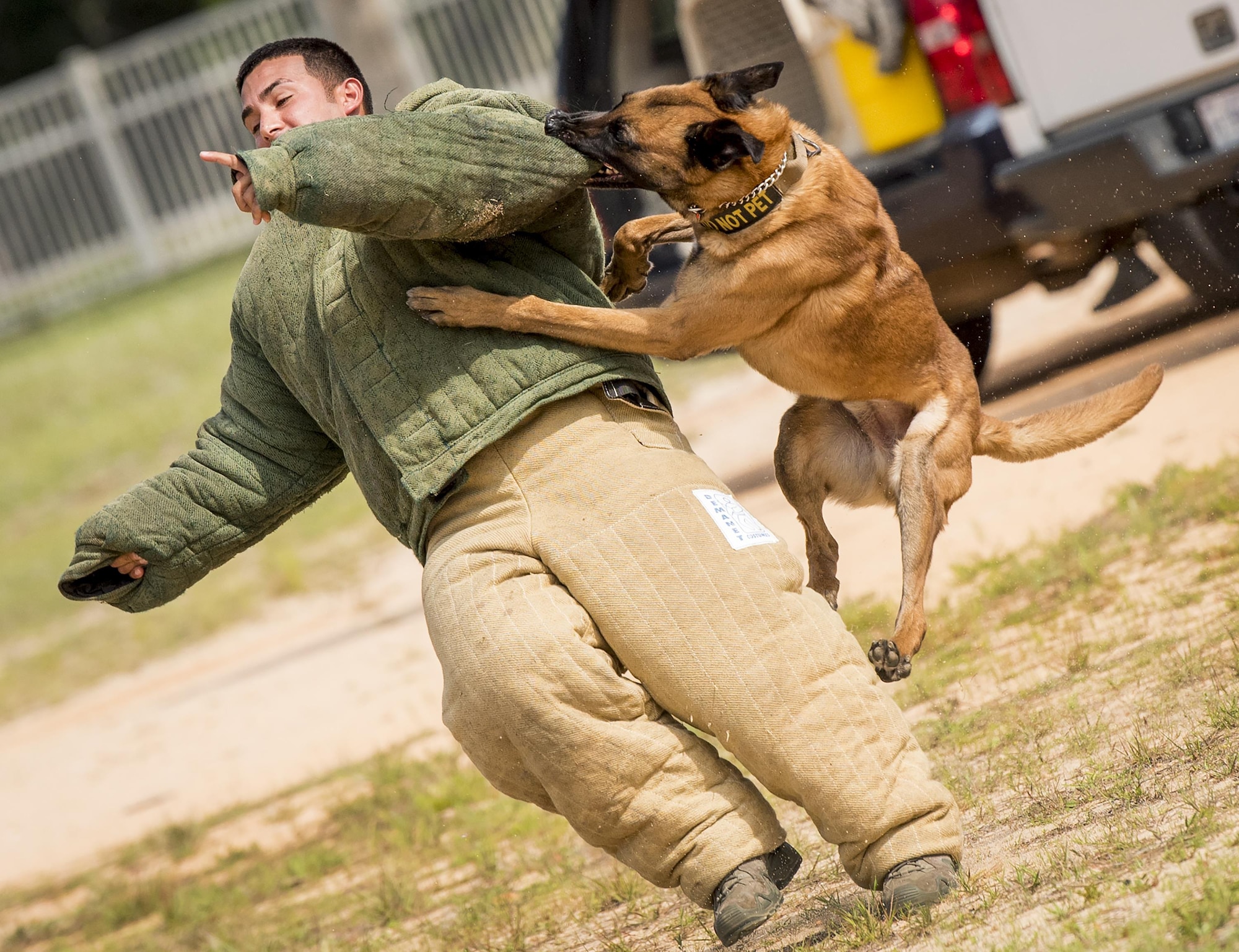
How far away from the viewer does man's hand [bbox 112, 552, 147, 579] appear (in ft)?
10.9

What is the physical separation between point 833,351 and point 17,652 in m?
7.95

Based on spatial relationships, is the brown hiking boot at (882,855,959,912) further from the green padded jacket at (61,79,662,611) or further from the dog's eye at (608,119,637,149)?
the dog's eye at (608,119,637,149)

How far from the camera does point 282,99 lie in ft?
10.4

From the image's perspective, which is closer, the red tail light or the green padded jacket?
the green padded jacket

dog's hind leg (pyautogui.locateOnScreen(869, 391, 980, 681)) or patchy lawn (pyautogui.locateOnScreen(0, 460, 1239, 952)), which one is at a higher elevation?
dog's hind leg (pyautogui.locateOnScreen(869, 391, 980, 681))

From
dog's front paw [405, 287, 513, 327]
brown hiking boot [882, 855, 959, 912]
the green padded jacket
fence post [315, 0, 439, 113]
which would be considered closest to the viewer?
brown hiking boot [882, 855, 959, 912]

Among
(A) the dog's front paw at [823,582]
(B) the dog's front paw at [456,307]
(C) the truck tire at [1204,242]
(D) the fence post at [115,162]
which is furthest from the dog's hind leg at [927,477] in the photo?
(D) the fence post at [115,162]

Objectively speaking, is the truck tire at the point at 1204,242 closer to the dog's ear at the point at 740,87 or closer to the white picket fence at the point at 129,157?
the dog's ear at the point at 740,87

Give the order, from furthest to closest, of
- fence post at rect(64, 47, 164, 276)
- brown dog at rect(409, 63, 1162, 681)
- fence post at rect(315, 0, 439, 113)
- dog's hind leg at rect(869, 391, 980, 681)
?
fence post at rect(64, 47, 164, 276)
fence post at rect(315, 0, 439, 113)
dog's hind leg at rect(869, 391, 980, 681)
brown dog at rect(409, 63, 1162, 681)

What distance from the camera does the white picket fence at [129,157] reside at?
19562mm

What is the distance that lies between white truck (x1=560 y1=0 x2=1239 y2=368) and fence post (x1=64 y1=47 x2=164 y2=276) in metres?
15.1

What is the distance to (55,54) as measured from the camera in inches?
1125

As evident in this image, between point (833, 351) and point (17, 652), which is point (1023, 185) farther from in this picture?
point (17, 652)

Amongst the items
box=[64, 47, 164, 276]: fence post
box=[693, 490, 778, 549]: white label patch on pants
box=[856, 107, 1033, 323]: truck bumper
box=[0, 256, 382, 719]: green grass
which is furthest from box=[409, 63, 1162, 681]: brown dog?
box=[64, 47, 164, 276]: fence post
